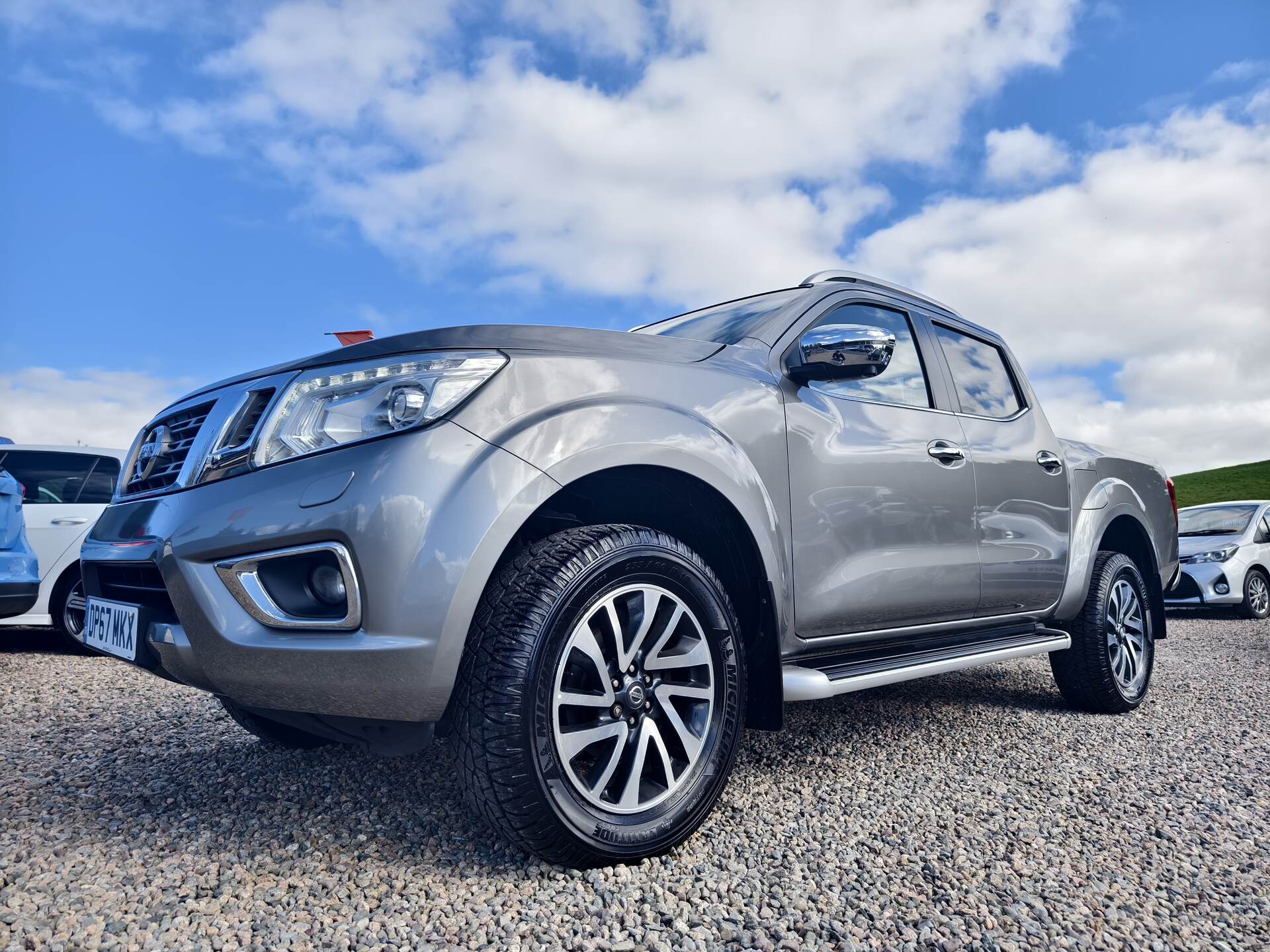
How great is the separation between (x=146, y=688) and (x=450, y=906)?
3.42m

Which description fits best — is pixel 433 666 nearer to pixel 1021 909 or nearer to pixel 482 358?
pixel 482 358

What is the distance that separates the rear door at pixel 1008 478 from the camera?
3371 millimetres

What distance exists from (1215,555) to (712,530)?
10.2 m

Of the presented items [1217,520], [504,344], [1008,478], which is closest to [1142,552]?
[1008,478]

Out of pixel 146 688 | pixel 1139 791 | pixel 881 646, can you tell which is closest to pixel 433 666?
pixel 881 646

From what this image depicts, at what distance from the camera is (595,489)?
2361 millimetres

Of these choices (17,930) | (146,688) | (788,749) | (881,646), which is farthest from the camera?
(146,688)

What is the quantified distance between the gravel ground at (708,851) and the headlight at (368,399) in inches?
39.6

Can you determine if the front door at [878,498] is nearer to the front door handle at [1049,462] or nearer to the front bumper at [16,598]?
the front door handle at [1049,462]

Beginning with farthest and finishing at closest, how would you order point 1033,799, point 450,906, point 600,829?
point 1033,799
point 600,829
point 450,906

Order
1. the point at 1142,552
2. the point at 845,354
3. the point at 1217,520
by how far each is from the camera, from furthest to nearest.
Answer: the point at 1217,520 → the point at 1142,552 → the point at 845,354

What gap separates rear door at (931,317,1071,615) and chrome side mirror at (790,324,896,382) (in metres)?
0.99

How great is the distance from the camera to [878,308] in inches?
132

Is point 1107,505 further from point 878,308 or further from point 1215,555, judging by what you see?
point 1215,555
